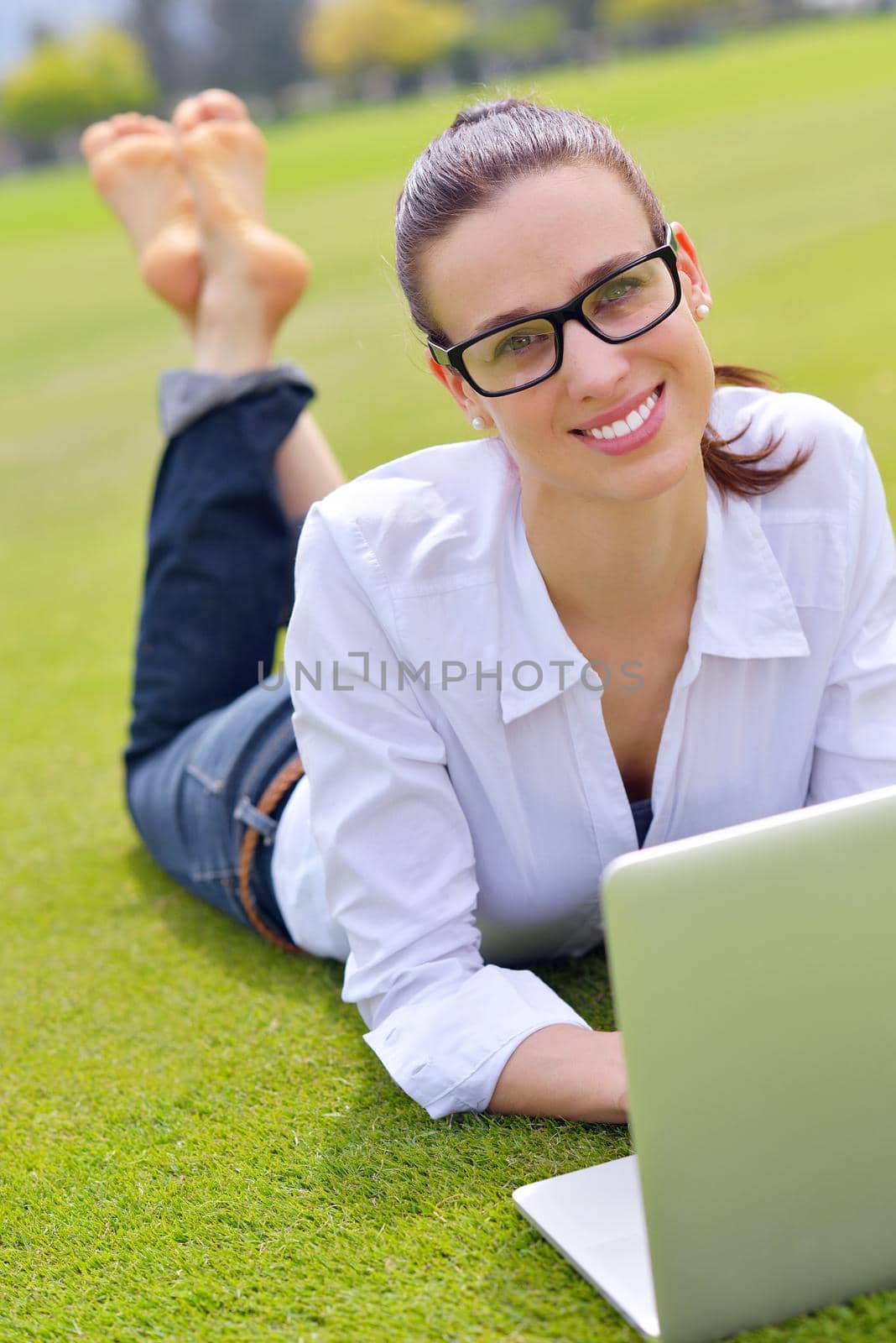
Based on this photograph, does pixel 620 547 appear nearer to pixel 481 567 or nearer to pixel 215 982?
pixel 481 567

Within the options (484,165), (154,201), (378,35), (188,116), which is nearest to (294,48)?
(378,35)

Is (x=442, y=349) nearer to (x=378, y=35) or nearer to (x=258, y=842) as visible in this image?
(x=258, y=842)

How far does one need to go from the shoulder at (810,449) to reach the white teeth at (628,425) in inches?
13.8

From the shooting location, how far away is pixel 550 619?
2.12 metres

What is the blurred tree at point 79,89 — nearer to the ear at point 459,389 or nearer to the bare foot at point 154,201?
the bare foot at point 154,201

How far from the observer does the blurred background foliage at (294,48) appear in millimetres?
71438

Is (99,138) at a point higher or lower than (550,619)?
higher

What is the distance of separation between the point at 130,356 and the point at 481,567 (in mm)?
10152

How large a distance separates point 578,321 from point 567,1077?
926 millimetres

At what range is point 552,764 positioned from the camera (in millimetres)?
2131

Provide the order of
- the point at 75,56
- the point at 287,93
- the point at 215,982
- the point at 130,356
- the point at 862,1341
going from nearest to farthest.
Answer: the point at 862,1341 → the point at 215,982 → the point at 130,356 → the point at 287,93 → the point at 75,56

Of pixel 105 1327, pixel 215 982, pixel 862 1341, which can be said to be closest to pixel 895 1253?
pixel 862 1341

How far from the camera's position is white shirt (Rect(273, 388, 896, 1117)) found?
203 centimetres

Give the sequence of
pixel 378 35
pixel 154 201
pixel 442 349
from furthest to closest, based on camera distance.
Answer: pixel 378 35 < pixel 154 201 < pixel 442 349
